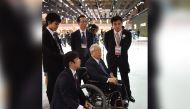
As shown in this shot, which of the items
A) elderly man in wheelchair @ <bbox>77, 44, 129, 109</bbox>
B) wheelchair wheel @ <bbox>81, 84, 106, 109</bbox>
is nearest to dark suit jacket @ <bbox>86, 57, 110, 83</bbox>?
elderly man in wheelchair @ <bbox>77, 44, 129, 109</bbox>

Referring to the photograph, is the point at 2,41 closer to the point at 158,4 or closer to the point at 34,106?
the point at 34,106

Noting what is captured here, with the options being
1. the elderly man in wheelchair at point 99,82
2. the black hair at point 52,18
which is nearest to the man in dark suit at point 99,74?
the elderly man in wheelchair at point 99,82

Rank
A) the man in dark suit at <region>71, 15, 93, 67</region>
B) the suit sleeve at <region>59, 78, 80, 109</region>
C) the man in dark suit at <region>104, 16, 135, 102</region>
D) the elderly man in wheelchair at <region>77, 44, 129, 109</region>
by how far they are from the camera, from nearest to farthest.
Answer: the suit sleeve at <region>59, 78, 80, 109</region>, the elderly man in wheelchair at <region>77, 44, 129, 109</region>, the man in dark suit at <region>104, 16, 135, 102</region>, the man in dark suit at <region>71, 15, 93, 67</region>

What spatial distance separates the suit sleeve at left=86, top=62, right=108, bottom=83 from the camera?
2.79 metres

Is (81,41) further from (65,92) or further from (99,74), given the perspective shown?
(65,92)

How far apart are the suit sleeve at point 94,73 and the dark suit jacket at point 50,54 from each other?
0.30m

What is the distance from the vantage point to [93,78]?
2803mm

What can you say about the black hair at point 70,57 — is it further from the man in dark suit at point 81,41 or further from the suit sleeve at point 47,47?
the man in dark suit at point 81,41

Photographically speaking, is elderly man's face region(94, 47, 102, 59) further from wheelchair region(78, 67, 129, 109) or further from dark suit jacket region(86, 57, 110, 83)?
wheelchair region(78, 67, 129, 109)

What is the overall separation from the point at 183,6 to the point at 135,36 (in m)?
18.4

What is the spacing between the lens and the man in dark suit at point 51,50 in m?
2.82

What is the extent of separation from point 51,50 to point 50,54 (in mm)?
40

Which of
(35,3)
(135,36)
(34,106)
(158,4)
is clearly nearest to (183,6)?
(158,4)

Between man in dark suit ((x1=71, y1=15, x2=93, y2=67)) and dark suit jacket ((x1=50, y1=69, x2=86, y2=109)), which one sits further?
man in dark suit ((x1=71, y1=15, x2=93, y2=67))
